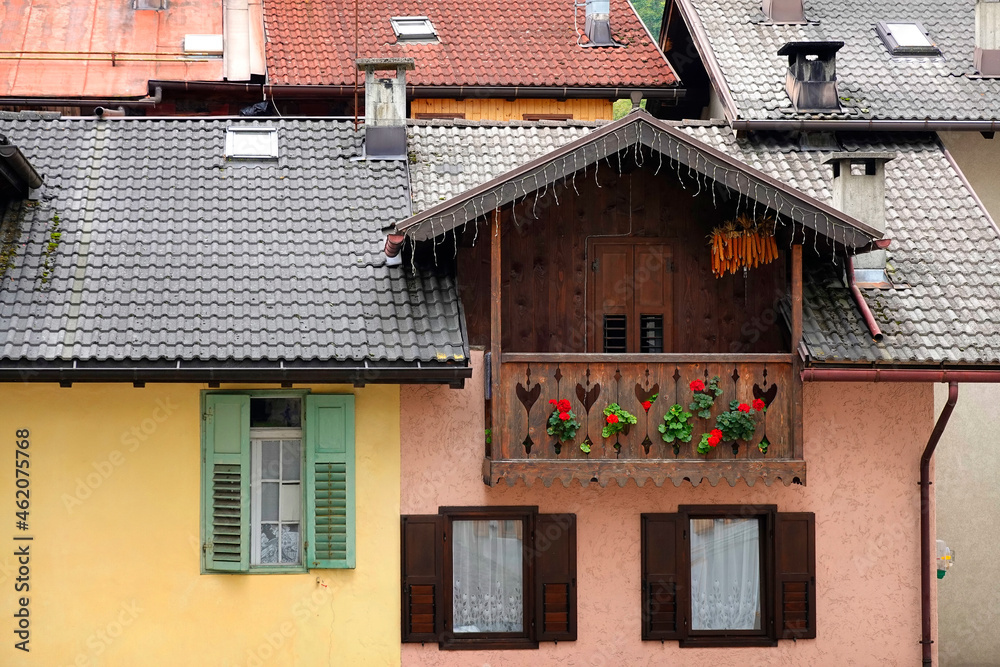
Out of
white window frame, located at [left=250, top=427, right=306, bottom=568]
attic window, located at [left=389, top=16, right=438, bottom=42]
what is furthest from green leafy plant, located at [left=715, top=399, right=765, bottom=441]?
attic window, located at [left=389, top=16, right=438, bottom=42]

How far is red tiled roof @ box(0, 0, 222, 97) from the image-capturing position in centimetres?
1900

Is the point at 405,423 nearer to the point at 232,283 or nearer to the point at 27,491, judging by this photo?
the point at 232,283

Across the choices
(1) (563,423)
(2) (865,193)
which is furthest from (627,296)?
(2) (865,193)

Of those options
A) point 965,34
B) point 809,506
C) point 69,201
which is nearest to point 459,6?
point 965,34

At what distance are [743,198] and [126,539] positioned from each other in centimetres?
654

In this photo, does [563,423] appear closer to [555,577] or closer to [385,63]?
[555,577]

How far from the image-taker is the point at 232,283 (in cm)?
1209

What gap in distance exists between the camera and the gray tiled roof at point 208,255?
11406mm

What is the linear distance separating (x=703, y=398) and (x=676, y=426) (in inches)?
14.8

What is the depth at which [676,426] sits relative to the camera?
11.6m

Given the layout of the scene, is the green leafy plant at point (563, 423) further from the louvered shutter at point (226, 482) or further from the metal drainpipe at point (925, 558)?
the metal drainpipe at point (925, 558)

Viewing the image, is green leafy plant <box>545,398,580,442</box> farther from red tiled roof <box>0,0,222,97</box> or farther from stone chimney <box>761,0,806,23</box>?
red tiled roof <box>0,0,222,97</box>

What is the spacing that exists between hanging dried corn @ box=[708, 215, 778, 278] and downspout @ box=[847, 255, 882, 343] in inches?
34.0

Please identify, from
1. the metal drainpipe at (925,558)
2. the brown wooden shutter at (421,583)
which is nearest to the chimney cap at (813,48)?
the metal drainpipe at (925,558)
